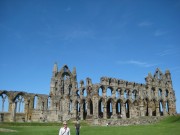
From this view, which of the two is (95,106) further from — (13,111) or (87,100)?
(13,111)

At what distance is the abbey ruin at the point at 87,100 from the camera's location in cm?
5481

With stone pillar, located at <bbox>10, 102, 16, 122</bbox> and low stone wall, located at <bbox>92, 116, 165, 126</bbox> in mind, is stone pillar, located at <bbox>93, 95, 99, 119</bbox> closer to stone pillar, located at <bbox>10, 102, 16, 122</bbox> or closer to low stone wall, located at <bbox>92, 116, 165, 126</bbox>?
low stone wall, located at <bbox>92, 116, 165, 126</bbox>

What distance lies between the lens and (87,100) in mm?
58125

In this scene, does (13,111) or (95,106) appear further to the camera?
(95,106)

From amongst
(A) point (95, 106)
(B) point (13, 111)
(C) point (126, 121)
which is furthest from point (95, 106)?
(B) point (13, 111)

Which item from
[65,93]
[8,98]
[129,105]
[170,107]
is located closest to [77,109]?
[65,93]

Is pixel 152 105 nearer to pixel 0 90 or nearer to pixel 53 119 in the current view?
pixel 53 119

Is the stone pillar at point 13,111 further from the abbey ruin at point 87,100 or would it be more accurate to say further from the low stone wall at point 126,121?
the low stone wall at point 126,121

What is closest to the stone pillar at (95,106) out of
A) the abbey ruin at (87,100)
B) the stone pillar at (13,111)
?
the abbey ruin at (87,100)

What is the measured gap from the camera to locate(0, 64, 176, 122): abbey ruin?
54.8 m

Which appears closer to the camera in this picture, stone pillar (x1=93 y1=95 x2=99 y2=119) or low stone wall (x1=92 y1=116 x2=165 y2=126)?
low stone wall (x1=92 y1=116 x2=165 y2=126)

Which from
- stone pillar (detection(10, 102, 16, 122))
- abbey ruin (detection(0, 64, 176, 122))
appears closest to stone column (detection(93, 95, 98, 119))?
abbey ruin (detection(0, 64, 176, 122))

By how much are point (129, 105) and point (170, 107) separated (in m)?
16.6

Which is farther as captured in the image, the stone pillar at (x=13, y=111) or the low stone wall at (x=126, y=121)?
the stone pillar at (x=13, y=111)
